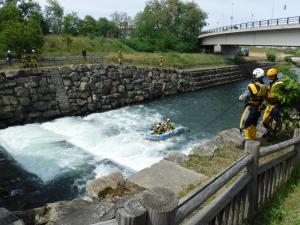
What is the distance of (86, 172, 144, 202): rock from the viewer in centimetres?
605

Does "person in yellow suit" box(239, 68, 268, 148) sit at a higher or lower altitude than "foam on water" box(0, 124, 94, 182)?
higher

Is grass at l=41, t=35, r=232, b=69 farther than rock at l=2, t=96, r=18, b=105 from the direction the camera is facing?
Yes

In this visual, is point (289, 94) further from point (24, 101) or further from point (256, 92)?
point (24, 101)

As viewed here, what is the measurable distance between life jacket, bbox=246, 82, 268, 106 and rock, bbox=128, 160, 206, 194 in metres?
2.45

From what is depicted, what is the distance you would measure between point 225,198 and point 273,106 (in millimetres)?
6108

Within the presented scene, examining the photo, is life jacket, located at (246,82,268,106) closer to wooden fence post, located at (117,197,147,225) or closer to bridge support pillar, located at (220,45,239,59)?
wooden fence post, located at (117,197,147,225)

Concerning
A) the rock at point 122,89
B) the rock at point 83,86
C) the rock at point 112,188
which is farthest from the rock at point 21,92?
the rock at point 112,188

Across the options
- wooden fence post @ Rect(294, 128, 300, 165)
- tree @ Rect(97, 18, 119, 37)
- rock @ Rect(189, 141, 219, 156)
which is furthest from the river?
tree @ Rect(97, 18, 119, 37)

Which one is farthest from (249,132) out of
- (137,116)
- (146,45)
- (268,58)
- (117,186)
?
(268,58)

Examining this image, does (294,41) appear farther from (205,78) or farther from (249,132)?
(249,132)

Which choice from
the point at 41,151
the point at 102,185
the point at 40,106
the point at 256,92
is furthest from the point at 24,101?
the point at 256,92

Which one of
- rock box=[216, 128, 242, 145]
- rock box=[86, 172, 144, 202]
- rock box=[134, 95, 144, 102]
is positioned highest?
rock box=[86, 172, 144, 202]

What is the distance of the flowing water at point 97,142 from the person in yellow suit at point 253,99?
5.57m

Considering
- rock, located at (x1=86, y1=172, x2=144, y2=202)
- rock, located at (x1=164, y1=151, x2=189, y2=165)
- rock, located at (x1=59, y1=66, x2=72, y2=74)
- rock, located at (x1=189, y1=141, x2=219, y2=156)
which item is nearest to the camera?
rock, located at (x1=86, y1=172, x2=144, y2=202)
